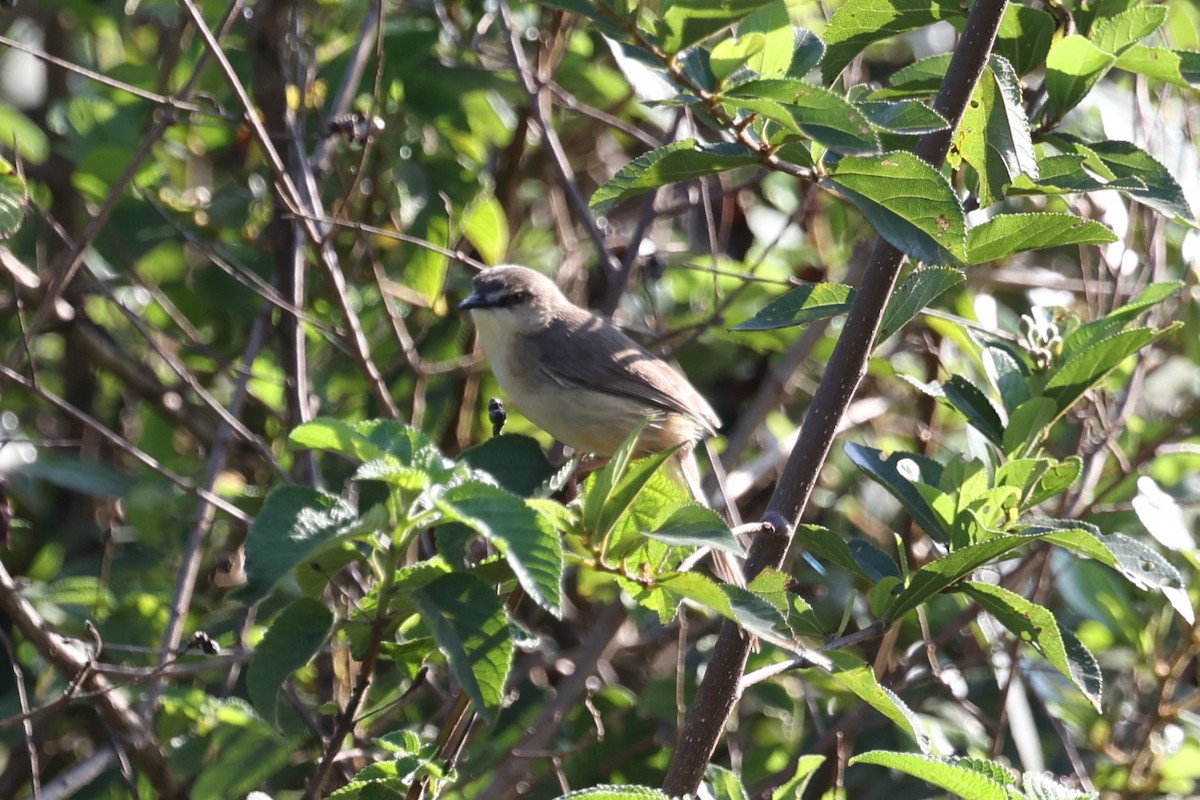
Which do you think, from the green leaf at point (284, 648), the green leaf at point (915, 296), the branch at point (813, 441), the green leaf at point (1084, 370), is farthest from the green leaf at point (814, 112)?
the green leaf at point (284, 648)

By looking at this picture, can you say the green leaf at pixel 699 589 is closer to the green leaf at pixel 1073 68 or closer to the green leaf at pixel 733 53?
the green leaf at pixel 733 53

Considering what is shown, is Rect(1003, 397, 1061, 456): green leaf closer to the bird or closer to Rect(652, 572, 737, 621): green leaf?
Rect(652, 572, 737, 621): green leaf

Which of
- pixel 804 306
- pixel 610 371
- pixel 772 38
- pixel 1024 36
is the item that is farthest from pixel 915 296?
pixel 610 371

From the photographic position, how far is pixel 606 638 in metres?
3.96

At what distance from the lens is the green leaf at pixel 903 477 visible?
7.67ft

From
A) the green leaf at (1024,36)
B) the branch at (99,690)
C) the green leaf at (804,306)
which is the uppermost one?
the green leaf at (1024,36)

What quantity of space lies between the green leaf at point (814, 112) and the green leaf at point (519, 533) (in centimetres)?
68

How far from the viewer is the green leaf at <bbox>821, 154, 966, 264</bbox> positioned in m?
1.96

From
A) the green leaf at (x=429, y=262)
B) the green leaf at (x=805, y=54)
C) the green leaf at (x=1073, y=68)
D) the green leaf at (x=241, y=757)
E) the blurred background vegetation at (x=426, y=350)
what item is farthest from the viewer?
the green leaf at (x=429, y=262)

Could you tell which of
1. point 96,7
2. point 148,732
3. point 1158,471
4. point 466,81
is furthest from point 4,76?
point 1158,471

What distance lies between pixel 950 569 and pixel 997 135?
72 centimetres

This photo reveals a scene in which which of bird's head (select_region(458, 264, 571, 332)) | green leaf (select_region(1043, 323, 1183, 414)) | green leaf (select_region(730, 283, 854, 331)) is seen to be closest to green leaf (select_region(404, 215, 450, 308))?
bird's head (select_region(458, 264, 571, 332))

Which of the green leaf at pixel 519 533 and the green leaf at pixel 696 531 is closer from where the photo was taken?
the green leaf at pixel 519 533

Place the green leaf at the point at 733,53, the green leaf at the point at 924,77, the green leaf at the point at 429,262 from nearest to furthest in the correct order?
the green leaf at the point at 733,53 → the green leaf at the point at 924,77 → the green leaf at the point at 429,262
